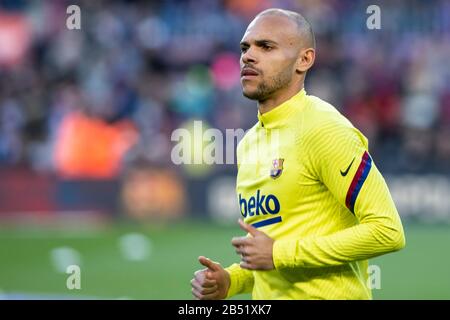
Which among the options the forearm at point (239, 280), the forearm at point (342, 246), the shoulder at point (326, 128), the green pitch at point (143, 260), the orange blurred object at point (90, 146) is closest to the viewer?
the forearm at point (342, 246)

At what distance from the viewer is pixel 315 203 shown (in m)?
4.52

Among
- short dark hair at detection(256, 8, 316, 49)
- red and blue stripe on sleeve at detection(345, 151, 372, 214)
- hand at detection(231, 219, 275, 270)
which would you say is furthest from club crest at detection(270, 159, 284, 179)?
short dark hair at detection(256, 8, 316, 49)

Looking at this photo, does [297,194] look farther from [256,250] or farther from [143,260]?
[143,260]

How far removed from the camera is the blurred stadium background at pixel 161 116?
15.2m

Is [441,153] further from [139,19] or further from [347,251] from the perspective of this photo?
[347,251]

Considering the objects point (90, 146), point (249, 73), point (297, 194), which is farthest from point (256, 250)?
point (90, 146)

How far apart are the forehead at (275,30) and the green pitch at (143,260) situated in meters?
5.05

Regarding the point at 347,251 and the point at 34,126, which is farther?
the point at 34,126

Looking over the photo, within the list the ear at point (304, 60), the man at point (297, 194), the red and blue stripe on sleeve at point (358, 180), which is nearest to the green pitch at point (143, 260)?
the man at point (297, 194)

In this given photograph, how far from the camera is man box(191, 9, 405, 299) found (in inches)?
169

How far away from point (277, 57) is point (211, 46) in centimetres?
1480

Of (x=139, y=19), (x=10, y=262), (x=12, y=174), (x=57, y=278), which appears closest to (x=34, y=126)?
(x=12, y=174)

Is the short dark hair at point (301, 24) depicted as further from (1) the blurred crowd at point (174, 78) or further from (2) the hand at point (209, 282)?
(1) the blurred crowd at point (174, 78)
